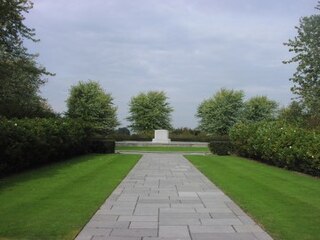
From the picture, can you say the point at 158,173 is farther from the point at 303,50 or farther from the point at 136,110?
the point at 136,110

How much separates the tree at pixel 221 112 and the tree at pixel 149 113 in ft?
16.8

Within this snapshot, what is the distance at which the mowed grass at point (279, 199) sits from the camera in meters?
7.88

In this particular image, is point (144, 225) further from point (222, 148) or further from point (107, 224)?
point (222, 148)

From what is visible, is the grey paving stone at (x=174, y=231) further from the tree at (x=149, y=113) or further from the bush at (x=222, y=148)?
the tree at (x=149, y=113)

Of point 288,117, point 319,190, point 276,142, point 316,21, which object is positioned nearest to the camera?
point 319,190

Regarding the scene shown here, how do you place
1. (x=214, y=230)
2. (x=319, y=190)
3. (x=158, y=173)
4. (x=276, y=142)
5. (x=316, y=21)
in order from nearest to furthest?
(x=214, y=230)
(x=319, y=190)
(x=158, y=173)
(x=276, y=142)
(x=316, y=21)

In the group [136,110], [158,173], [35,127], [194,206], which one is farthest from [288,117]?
[136,110]

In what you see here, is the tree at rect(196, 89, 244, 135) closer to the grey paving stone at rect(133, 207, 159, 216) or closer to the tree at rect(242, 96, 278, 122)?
the tree at rect(242, 96, 278, 122)

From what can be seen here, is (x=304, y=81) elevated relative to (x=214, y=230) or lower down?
elevated

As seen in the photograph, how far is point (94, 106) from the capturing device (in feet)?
201

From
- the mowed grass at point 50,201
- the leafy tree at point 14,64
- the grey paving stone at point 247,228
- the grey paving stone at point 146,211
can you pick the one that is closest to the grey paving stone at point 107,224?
the mowed grass at point 50,201

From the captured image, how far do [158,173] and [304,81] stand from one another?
1418 cm

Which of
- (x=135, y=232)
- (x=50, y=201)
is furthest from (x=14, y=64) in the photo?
(x=135, y=232)

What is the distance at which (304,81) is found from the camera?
29.1m
